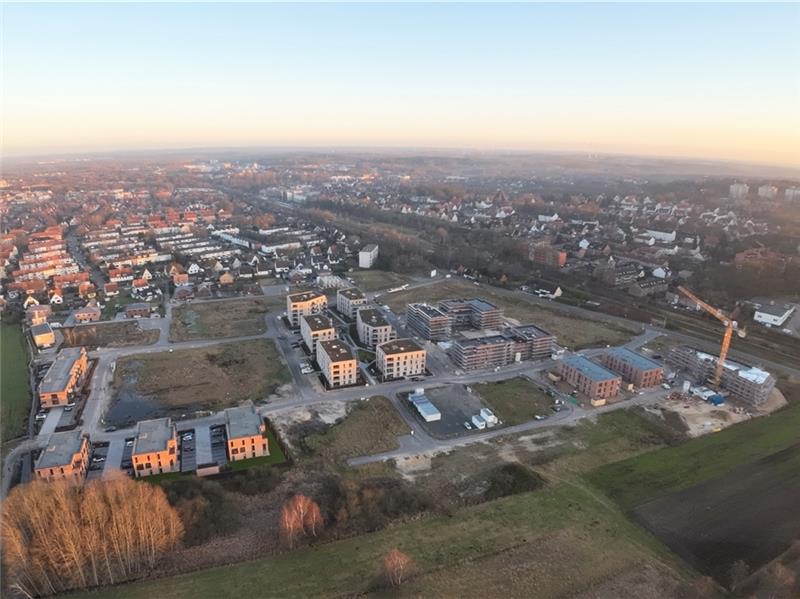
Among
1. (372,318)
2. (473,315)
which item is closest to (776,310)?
(473,315)

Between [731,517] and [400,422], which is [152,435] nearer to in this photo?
[400,422]

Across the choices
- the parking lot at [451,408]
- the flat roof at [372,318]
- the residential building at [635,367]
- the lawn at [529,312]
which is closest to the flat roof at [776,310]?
the lawn at [529,312]

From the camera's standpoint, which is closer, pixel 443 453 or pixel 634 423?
pixel 443 453

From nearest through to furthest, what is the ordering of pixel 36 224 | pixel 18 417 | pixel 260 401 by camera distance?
pixel 18 417
pixel 260 401
pixel 36 224

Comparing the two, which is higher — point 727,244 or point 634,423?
point 727,244

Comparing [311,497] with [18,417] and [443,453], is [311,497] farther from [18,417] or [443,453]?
[18,417]

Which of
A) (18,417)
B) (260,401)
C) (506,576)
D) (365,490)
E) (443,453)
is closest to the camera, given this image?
(506,576)

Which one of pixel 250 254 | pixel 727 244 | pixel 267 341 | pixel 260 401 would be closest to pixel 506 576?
pixel 260 401
